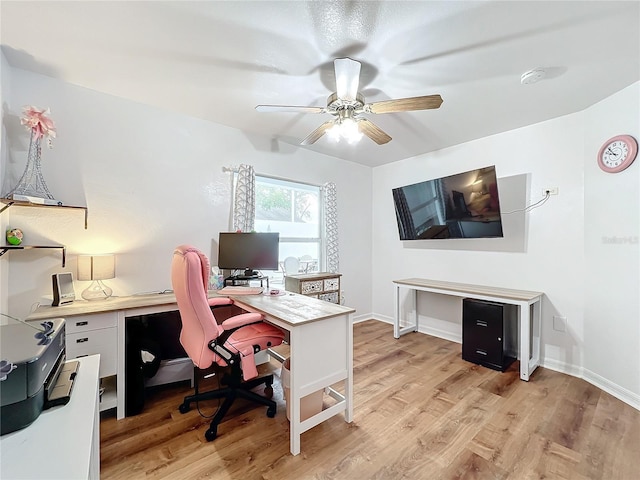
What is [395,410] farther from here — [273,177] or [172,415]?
[273,177]

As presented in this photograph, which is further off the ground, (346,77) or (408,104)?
(346,77)

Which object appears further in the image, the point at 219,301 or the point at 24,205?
the point at 219,301

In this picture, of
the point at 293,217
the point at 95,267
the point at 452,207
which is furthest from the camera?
the point at 293,217

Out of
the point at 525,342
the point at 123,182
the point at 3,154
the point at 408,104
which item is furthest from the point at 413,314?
the point at 3,154

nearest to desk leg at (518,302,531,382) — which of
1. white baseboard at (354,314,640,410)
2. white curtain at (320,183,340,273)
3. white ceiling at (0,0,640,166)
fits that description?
white baseboard at (354,314,640,410)

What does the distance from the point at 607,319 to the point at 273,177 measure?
355 centimetres

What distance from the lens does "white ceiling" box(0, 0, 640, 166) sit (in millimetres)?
1482

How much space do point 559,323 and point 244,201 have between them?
11.3 ft

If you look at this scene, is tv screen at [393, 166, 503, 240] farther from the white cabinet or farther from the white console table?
the white cabinet

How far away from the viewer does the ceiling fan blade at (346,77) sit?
1.77 m

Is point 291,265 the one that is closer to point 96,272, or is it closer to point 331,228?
point 331,228

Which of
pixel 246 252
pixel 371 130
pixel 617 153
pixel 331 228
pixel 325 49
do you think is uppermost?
pixel 325 49

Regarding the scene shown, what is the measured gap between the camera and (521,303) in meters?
2.49

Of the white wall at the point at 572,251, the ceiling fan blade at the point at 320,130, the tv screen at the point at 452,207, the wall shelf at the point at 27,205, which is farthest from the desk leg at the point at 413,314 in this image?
the wall shelf at the point at 27,205
